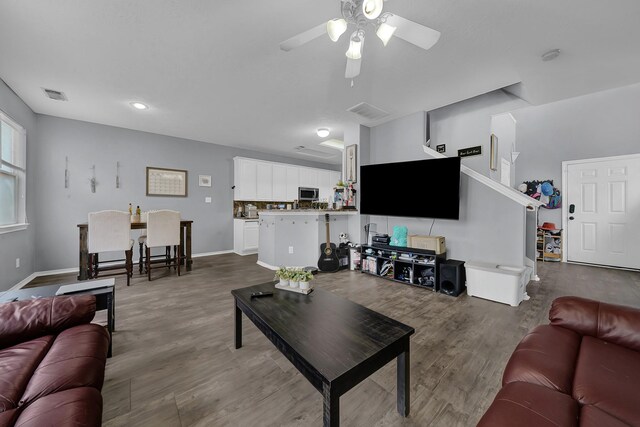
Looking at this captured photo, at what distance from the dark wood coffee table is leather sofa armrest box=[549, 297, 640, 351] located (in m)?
0.86

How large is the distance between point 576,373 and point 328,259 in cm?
333

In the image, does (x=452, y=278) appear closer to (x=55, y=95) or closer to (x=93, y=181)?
(x=55, y=95)

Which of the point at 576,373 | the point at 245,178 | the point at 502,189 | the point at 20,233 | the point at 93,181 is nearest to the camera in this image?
the point at 576,373

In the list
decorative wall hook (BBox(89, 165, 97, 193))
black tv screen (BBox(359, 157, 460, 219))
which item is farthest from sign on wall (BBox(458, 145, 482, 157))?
decorative wall hook (BBox(89, 165, 97, 193))

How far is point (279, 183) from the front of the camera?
6.55 m

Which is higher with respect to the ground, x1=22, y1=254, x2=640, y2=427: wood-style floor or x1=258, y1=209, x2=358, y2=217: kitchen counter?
x1=258, y1=209, x2=358, y2=217: kitchen counter

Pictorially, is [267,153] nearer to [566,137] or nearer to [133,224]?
[133,224]

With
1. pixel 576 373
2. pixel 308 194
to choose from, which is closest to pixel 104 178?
pixel 308 194

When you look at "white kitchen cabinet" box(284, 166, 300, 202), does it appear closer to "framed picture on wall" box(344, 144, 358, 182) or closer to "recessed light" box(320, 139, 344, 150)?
"recessed light" box(320, 139, 344, 150)

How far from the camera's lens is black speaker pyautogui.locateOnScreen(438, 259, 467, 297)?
10.1 feet

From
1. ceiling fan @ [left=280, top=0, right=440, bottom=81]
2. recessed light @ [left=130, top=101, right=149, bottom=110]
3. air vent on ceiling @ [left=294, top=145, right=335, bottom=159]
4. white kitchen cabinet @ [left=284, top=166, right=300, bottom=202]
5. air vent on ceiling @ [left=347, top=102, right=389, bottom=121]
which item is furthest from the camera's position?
white kitchen cabinet @ [left=284, top=166, right=300, bottom=202]

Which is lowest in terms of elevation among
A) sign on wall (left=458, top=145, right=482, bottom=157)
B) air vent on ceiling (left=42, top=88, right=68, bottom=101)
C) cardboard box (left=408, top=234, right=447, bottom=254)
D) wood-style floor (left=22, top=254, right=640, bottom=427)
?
wood-style floor (left=22, top=254, right=640, bottom=427)

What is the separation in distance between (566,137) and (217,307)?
272 inches

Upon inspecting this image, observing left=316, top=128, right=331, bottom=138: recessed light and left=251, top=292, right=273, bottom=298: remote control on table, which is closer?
left=251, top=292, right=273, bottom=298: remote control on table
